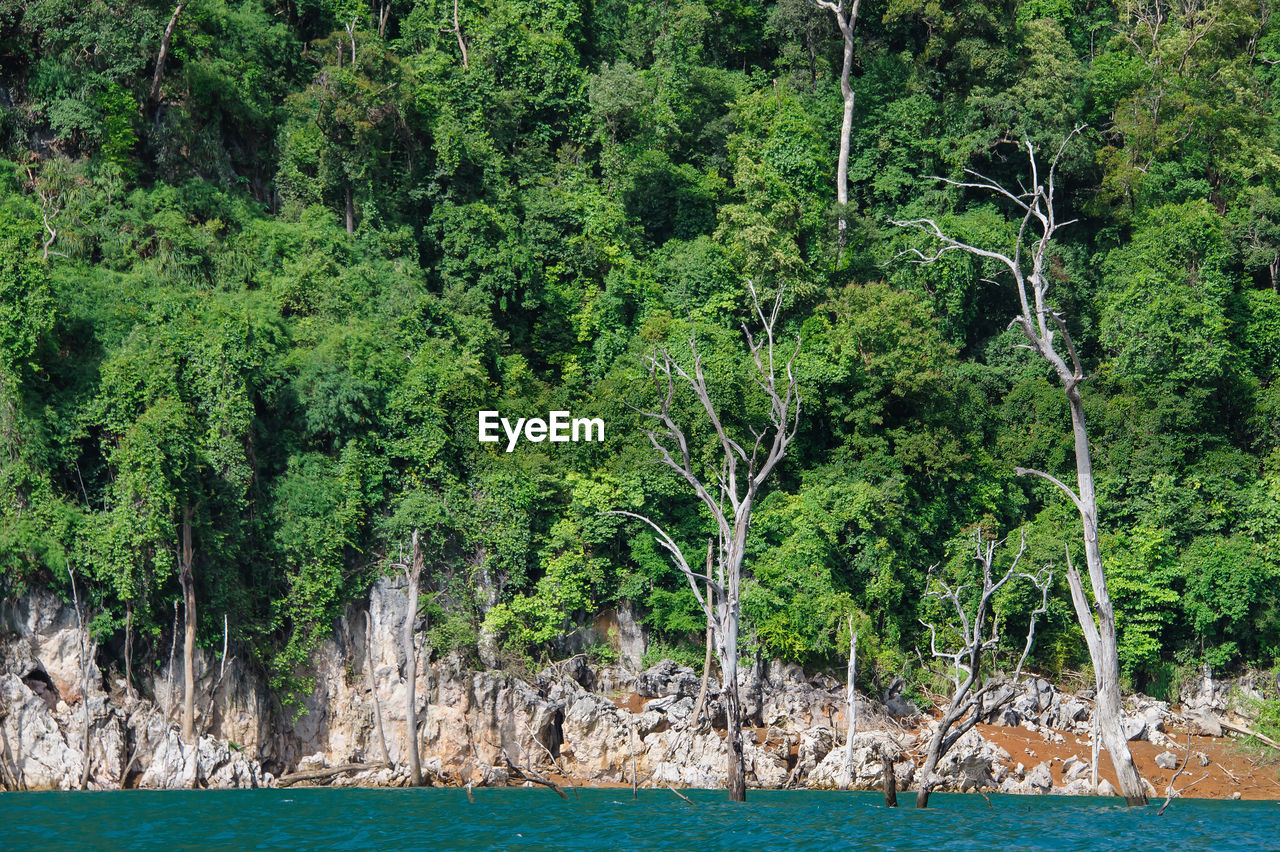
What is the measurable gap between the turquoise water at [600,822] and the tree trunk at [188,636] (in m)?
2.88

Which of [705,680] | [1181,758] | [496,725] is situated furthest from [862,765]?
[496,725]

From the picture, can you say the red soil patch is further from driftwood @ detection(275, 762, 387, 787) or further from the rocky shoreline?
driftwood @ detection(275, 762, 387, 787)

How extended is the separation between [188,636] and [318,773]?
4.96m

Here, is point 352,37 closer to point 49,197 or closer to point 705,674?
point 49,197

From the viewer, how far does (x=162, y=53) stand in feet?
139

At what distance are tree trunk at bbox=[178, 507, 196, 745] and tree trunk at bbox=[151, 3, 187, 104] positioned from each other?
16032 millimetres

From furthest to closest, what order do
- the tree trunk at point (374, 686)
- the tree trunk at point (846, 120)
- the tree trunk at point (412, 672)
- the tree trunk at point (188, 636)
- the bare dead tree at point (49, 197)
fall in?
the tree trunk at point (846, 120) → the bare dead tree at point (49, 197) → the tree trunk at point (374, 686) → the tree trunk at point (412, 672) → the tree trunk at point (188, 636)

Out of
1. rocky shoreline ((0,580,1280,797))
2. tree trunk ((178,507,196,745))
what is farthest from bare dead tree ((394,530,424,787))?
tree trunk ((178,507,196,745))

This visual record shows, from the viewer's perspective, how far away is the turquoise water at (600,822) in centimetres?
2158

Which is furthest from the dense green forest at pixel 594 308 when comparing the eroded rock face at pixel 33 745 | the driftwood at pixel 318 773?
the driftwood at pixel 318 773

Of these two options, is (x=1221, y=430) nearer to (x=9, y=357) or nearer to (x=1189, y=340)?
(x=1189, y=340)

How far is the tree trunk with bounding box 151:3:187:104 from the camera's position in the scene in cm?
4216

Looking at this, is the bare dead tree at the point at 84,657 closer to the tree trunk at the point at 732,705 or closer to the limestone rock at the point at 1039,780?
the tree trunk at the point at 732,705

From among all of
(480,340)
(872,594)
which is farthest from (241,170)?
(872,594)
